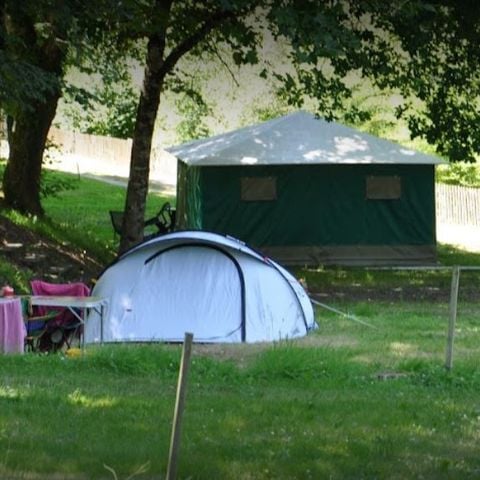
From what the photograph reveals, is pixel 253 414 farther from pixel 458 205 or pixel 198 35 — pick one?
pixel 458 205

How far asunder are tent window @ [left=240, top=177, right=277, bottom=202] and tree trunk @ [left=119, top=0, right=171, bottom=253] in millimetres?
4746

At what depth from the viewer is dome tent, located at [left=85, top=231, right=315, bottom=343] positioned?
15.0 meters

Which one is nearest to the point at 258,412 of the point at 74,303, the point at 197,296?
the point at 74,303

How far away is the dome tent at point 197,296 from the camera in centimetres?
1497

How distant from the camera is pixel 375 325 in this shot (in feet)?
→ 49.8

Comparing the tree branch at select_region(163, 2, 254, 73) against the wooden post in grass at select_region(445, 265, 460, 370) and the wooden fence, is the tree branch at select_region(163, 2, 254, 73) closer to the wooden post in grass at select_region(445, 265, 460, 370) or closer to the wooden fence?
the wooden post in grass at select_region(445, 265, 460, 370)

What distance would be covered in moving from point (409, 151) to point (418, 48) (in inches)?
261

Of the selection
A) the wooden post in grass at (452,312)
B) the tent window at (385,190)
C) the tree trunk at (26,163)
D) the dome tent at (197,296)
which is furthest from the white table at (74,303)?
the tent window at (385,190)

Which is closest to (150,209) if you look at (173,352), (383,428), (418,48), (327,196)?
(327,196)

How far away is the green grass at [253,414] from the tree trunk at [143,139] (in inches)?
327

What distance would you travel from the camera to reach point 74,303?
46.1ft

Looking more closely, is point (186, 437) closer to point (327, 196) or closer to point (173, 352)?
point (173, 352)

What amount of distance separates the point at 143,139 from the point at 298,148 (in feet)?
18.5

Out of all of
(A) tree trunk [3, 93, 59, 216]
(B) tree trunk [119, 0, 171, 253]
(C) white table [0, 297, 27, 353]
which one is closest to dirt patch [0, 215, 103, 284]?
(B) tree trunk [119, 0, 171, 253]
